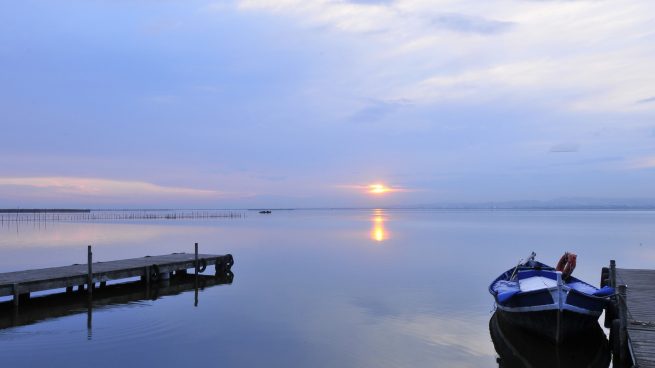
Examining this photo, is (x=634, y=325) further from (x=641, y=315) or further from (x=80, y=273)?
(x=80, y=273)

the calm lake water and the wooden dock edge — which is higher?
the wooden dock edge

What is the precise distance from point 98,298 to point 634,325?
18.2 metres

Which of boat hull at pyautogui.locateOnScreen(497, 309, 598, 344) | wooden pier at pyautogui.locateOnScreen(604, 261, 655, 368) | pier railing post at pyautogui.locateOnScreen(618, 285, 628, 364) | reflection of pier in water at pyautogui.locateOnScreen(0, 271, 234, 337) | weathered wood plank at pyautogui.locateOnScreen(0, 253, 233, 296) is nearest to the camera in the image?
wooden pier at pyautogui.locateOnScreen(604, 261, 655, 368)

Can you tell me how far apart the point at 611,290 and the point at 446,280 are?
12016 millimetres

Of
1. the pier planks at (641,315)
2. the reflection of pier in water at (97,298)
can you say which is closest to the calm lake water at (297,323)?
the reflection of pier in water at (97,298)

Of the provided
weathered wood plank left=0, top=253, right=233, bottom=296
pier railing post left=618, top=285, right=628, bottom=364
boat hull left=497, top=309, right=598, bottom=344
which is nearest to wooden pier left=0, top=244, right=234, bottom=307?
weathered wood plank left=0, top=253, right=233, bottom=296

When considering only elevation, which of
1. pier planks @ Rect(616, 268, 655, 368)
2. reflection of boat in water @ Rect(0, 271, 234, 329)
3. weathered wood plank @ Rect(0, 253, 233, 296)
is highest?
weathered wood plank @ Rect(0, 253, 233, 296)

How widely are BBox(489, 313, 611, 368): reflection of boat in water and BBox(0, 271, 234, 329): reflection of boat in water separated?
13526 millimetres

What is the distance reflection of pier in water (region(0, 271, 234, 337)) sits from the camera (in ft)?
52.6

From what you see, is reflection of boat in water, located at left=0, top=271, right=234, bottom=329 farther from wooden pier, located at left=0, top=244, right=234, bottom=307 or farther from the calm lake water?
the calm lake water

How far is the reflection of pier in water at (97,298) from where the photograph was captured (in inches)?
632

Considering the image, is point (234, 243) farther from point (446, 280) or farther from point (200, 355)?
point (200, 355)

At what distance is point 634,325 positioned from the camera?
1090 cm

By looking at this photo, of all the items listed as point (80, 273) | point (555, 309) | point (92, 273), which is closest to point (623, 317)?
point (555, 309)
